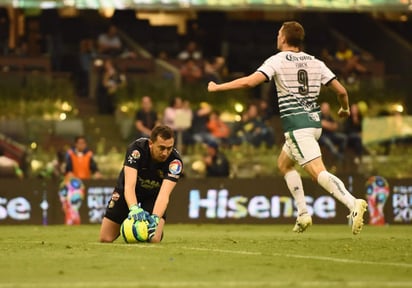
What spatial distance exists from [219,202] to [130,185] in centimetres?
1042

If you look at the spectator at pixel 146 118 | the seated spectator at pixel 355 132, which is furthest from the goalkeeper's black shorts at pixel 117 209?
the seated spectator at pixel 355 132

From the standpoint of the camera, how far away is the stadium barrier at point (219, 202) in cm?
2314

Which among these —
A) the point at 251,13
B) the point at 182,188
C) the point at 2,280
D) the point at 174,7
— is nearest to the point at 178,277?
Result: the point at 2,280

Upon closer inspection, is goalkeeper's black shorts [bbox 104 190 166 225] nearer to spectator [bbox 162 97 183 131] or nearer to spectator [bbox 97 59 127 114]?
spectator [bbox 162 97 183 131]

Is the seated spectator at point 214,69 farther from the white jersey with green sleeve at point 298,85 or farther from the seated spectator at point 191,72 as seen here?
the white jersey with green sleeve at point 298,85

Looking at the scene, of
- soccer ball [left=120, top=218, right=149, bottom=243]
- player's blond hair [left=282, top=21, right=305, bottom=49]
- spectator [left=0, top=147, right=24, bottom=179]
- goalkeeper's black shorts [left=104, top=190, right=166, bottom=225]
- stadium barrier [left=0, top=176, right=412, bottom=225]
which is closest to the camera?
soccer ball [left=120, top=218, right=149, bottom=243]

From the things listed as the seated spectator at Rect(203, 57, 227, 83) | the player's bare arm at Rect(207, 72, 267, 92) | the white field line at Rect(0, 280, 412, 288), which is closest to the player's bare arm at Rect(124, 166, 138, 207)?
the player's bare arm at Rect(207, 72, 267, 92)

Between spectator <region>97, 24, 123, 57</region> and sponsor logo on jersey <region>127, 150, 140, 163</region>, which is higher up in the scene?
spectator <region>97, 24, 123, 57</region>

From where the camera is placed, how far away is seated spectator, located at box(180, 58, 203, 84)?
2881 centimetres

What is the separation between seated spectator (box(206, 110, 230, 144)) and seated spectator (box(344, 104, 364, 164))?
2532 millimetres

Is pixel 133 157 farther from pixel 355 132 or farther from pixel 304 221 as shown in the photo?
pixel 355 132

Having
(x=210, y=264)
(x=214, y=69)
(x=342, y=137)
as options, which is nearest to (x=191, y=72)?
(x=214, y=69)

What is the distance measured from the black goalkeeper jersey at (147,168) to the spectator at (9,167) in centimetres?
1033

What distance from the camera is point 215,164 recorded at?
78.9 feet
